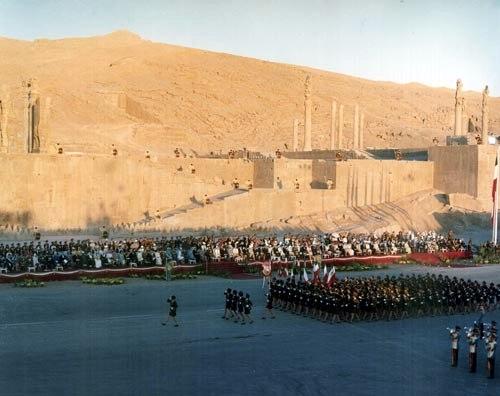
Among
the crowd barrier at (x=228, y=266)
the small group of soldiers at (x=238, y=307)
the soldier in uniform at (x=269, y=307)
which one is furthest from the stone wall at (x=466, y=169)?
the small group of soldiers at (x=238, y=307)

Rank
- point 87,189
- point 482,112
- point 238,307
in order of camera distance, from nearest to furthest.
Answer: point 238,307 → point 87,189 → point 482,112

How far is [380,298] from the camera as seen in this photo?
2098cm

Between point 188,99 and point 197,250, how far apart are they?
225ft

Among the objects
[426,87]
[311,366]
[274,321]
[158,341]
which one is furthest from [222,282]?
[426,87]

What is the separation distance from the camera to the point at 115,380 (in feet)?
47.7

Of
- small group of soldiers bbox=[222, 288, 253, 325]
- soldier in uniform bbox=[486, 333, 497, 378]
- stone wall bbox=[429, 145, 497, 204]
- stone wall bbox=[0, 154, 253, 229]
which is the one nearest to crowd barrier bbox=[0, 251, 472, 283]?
small group of soldiers bbox=[222, 288, 253, 325]

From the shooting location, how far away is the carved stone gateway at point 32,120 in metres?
41.9

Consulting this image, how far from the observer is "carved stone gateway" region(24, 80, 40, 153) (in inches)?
1650

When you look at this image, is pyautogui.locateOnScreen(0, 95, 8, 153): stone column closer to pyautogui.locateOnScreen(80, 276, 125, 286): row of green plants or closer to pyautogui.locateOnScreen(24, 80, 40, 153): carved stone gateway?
pyautogui.locateOnScreen(24, 80, 40, 153): carved stone gateway

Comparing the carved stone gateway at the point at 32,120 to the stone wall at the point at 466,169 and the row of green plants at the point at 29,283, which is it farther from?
the stone wall at the point at 466,169

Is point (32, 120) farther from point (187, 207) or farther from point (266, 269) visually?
point (266, 269)

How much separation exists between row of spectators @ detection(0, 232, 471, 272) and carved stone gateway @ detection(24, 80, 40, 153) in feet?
39.3

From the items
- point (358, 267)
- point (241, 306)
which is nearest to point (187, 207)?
point (358, 267)

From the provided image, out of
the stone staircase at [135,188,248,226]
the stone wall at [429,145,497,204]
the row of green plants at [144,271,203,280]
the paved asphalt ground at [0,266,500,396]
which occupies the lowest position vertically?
the paved asphalt ground at [0,266,500,396]
